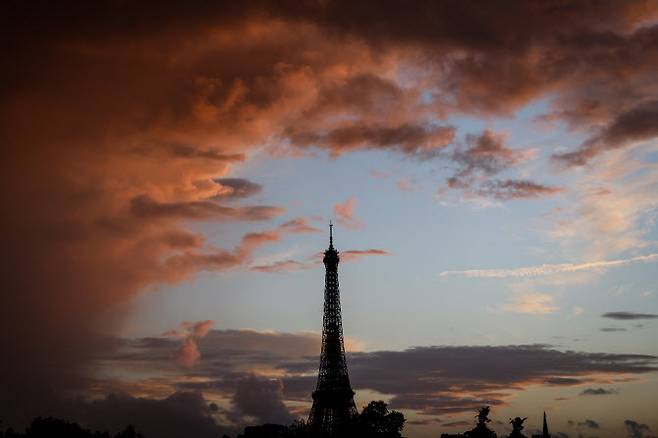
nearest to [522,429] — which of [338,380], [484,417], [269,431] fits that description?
[484,417]

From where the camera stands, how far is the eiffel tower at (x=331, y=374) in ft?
566

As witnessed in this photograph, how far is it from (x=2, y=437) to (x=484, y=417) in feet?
288

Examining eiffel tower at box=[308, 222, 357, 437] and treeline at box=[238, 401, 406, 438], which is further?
eiffel tower at box=[308, 222, 357, 437]

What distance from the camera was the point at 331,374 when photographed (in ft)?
573

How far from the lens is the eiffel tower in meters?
173

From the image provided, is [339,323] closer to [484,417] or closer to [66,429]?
[484,417]

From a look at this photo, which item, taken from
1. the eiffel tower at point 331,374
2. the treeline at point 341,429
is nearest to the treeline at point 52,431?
the treeline at point 341,429

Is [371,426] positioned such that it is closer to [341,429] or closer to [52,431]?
[341,429]

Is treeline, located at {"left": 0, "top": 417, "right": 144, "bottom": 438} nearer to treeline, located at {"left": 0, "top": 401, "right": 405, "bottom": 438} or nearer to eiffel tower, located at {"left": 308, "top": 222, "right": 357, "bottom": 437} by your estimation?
treeline, located at {"left": 0, "top": 401, "right": 405, "bottom": 438}

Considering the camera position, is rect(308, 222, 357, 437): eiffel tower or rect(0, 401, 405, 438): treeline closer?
rect(0, 401, 405, 438): treeline

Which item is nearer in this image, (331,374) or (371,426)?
(371,426)

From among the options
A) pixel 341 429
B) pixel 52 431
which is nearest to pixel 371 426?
pixel 341 429

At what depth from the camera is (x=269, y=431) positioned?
647ft

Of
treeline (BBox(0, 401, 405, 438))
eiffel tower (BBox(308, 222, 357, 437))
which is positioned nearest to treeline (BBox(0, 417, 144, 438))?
treeline (BBox(0, 401, 405, 438))
